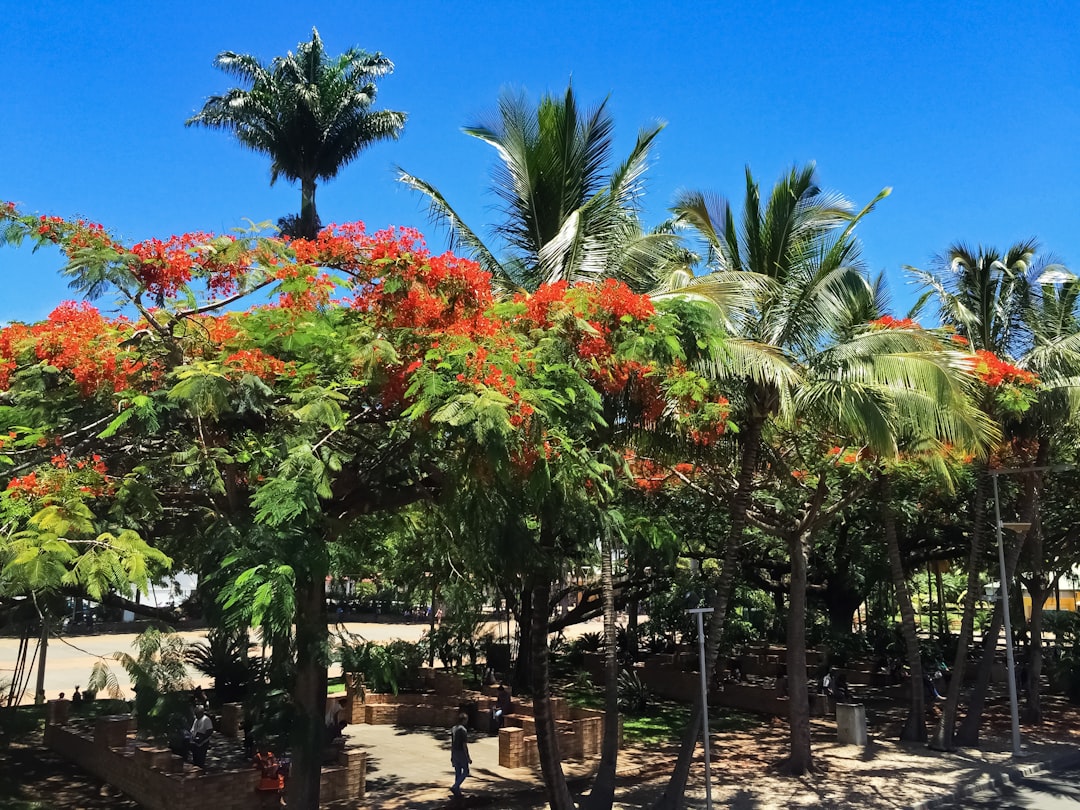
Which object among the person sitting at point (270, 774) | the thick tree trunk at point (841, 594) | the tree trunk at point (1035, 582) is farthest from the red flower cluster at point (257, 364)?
the thick tree trunk at point (841, 594)

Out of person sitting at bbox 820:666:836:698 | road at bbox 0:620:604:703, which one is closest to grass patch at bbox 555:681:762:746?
person sitting at bbox 820:666:836:698

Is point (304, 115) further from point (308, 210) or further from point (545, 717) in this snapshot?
point (545, 717)

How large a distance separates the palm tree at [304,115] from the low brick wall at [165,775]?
14706 mm

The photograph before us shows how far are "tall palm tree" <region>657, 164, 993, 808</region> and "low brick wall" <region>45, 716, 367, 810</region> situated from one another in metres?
4.94

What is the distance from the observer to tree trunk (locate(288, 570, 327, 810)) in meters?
8.19

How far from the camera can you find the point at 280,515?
7.27m

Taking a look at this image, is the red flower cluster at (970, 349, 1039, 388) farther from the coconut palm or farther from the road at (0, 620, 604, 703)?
the road at (0, 620, 604, 703)

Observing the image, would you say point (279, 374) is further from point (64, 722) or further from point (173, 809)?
point (64, 722)

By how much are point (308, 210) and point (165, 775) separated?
17570mm

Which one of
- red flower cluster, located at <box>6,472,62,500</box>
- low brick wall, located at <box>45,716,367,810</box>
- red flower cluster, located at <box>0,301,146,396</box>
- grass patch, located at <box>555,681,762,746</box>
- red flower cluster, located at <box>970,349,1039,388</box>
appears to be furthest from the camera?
grass patch, located at <box>555,681,762,746</box>

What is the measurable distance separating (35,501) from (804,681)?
480 inches

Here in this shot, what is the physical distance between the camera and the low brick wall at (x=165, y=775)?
11.8m

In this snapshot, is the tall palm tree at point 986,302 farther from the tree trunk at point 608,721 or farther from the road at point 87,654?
the road at point 87,654

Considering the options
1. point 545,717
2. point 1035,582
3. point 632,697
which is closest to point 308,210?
point 632,697
